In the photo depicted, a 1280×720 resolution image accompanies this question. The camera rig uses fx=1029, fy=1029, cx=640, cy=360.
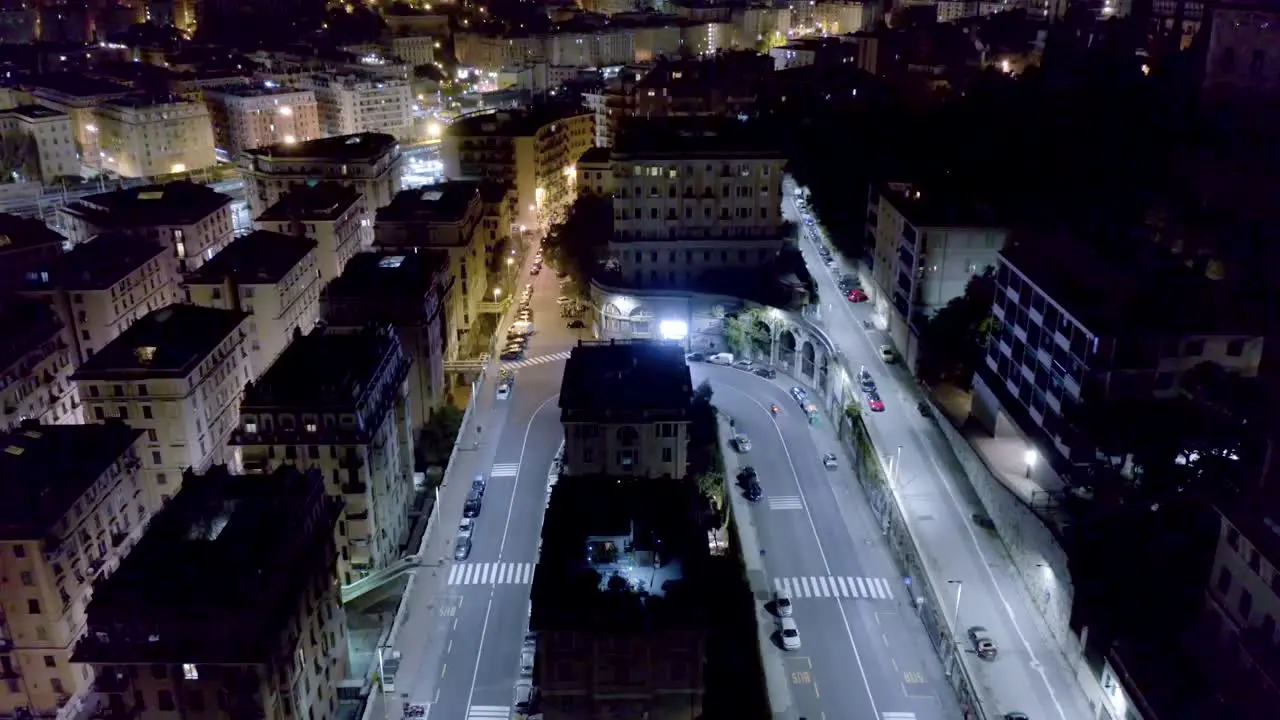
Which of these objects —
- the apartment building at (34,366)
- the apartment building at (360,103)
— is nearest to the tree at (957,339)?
the apartment building at (34,366)

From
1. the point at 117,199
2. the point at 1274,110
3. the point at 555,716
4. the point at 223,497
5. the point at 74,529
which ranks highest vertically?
the point at 1274,110

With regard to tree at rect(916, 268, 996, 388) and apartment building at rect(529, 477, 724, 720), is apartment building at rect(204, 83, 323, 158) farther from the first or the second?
apartment building at rect(529, 477, 724, 720)

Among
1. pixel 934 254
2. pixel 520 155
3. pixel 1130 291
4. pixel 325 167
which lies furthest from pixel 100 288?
pixel 1130 291

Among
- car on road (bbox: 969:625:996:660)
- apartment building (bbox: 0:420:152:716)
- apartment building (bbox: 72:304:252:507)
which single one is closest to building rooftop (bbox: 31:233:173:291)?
apartment building (bbox: 72:304:252:507)

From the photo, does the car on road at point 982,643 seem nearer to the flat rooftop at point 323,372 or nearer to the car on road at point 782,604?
the car on road at point 782,604

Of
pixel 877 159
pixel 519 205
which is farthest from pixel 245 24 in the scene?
pixel 877 159

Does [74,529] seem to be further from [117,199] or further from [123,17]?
[123,17]
